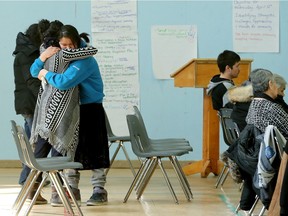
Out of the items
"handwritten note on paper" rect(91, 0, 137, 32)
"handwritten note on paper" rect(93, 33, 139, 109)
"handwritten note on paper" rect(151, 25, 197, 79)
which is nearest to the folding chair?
"handwritten note on paper" rect(151, 25, 197, 79)

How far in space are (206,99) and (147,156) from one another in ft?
6.90

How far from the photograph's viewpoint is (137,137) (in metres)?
7.04

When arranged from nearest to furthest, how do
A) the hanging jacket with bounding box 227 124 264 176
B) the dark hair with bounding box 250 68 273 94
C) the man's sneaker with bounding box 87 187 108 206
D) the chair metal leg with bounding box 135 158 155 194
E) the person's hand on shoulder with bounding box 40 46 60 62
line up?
1. the hanging jacket with bounding box 227 124 264 176
2. the dark hair with bounding box 250 68 273 94
3. the person's hand on shoulder with bounding box 40 46 60 62
4. the man's sneaker with bounding box 87 187 108 206
5. the chair metal leg with bounding box 135 158 155 194

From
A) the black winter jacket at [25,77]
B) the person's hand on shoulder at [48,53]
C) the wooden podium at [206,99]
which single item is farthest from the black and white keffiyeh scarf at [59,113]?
the wooden podium at [206,99]

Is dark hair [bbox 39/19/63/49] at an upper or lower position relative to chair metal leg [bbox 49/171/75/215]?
upper

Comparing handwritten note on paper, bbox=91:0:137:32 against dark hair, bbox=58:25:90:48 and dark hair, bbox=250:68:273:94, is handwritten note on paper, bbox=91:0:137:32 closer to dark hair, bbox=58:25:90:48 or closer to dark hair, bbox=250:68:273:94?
dark hair, bbox=58:25:90:48

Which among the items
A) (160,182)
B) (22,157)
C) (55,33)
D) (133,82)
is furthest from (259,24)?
(22,157)

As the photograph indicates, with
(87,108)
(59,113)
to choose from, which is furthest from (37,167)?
(87,108)

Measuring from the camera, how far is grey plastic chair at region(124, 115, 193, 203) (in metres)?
6.86

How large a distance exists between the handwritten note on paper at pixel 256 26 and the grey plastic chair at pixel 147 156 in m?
2.91

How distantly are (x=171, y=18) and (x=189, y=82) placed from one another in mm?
1602

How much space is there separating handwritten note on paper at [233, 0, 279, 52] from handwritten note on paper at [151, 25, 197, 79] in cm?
53

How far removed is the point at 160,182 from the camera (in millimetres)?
8539

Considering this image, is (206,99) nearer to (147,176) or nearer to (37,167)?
(147,176)
